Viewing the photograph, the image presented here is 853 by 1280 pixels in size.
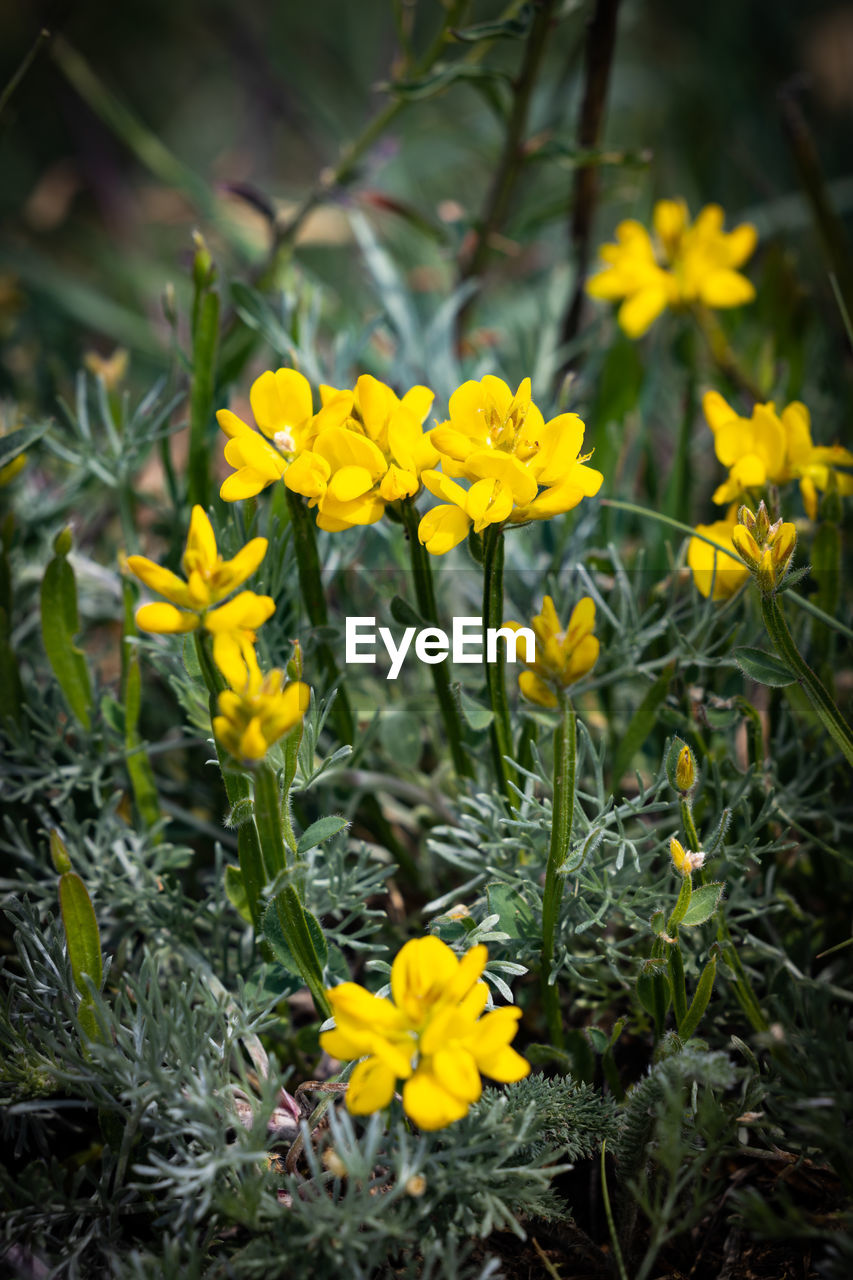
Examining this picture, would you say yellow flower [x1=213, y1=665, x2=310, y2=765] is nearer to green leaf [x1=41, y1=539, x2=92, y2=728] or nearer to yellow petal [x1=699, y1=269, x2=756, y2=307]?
green leaf [x1=41, y1=539, x2=92, y2=728]

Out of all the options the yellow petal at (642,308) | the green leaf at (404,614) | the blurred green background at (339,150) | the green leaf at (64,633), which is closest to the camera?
→ the green leaf at (404,614)

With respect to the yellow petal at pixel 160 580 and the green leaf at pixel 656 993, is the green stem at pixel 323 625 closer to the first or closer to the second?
the yellow petal at pixel 160 580

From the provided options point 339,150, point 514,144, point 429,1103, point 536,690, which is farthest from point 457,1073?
point 339,150

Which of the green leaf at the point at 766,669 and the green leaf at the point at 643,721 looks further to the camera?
the green leaf at the point at 643,721

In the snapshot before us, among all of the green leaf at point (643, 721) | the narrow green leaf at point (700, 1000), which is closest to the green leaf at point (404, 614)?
the green leaf at point (643, 721)

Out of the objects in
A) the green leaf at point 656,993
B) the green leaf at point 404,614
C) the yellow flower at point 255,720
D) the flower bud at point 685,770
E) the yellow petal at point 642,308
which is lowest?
the green leaf at point 656,993

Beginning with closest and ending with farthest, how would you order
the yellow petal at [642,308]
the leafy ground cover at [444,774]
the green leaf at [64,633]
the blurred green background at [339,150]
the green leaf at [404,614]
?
the leafy ground cover at [444,774] → the green leaf at [404,614] → the green leaf at [64,633] → the yellow petal at [642,308] → the blurred green background at [339,150]
